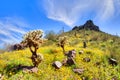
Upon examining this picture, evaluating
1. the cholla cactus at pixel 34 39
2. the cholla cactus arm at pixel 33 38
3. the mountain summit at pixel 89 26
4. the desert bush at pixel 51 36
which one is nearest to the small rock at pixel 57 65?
the cholla cactus at pixel 34 39

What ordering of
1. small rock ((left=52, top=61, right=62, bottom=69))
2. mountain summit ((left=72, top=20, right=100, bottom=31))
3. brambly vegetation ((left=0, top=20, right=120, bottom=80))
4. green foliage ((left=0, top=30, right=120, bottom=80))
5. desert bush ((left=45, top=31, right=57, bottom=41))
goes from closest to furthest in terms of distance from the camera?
brambly vegetation ((left=0, top=20, right=120, bottom=80)), green foliage ((left=0, top=30, right=120, bottom=80)), small rock ((left=52, top=61, right=62, bottom=69)), desert bush ((left=45, top=31, right=57, bottom=41)), mountain summit ((left=72, top=20, right=100, bottom=31))

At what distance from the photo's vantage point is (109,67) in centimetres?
3225

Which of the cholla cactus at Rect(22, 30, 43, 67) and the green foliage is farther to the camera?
the cholla cactus at Rect(22, 30, 43, 67)

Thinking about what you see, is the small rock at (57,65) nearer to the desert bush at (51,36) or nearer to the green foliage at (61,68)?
the green foliage at (61,68)

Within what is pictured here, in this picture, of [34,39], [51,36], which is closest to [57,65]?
[34,39]

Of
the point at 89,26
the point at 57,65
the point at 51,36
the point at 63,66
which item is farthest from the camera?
the point at 89,26

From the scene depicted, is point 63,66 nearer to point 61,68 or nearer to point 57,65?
point 61,68

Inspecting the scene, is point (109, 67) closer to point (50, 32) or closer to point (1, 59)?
point (1, 59)

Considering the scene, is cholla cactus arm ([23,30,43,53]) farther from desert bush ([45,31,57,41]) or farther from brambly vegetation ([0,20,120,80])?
desert bush ([45,31,57,41])

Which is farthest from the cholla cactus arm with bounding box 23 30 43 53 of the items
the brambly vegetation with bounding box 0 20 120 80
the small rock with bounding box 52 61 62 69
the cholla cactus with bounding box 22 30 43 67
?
the small rock with bounding box 52 61 62 69

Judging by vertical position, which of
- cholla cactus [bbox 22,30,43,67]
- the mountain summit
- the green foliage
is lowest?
the green foliage

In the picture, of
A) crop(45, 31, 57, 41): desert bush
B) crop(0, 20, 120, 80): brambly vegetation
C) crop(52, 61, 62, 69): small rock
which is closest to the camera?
crop(0, 20, 120, 80): brambly vegetation

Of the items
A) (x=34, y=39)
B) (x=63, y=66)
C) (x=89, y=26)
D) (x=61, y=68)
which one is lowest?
(x=61, y=68)

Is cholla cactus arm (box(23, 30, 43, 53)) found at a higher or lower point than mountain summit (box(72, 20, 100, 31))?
lower
